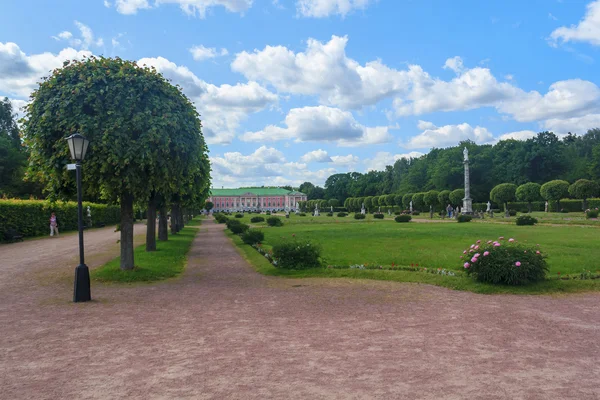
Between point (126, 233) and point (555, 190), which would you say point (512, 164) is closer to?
point (555, 190)

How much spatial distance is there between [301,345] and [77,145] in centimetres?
706

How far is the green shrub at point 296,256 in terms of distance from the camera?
14.2m

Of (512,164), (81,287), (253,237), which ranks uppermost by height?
(512,164)

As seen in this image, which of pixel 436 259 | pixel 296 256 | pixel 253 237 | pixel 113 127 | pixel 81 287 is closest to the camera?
pixel 81 287

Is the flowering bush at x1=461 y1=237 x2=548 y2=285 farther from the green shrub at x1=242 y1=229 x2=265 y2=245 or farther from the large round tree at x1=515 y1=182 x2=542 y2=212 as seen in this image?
the large round tree at x1=515 y1=182 x2=542 y2=212

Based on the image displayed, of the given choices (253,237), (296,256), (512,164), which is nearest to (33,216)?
(253,237)

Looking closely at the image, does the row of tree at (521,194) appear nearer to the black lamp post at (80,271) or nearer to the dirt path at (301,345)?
the dirt path at (301,345)

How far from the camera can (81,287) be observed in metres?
9.71

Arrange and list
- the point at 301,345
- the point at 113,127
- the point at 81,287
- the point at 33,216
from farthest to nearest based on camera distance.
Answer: the point at 33,216 < the point at 113,127 < the point at 81,287 < the point at 301,345

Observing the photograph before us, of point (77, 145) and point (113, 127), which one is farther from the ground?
point (113, 127)

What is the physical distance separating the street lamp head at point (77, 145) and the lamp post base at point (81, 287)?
2458mm

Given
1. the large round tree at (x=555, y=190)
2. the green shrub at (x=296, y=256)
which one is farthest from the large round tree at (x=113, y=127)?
the large round tree at (x=555, y=190)

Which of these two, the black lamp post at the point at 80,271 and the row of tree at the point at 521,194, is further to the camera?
the row of tree at the point at 521,194

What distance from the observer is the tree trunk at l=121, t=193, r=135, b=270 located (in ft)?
43.2
